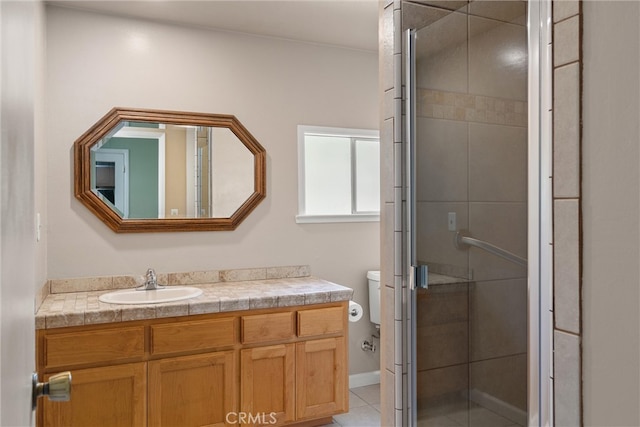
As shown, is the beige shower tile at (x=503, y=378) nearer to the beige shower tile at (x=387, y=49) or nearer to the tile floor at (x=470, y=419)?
the tile floor at (x=470, y=419)

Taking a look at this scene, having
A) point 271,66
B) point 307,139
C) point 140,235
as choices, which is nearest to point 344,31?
point 271,66

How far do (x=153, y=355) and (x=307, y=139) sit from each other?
1.80 meters

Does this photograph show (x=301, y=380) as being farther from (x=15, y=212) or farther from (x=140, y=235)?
(x=15, y=212)

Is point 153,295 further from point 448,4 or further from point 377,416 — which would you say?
point 448,4

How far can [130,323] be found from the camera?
2.40m

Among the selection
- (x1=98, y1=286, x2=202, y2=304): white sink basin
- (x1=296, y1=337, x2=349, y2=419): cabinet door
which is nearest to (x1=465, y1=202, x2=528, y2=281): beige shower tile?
(x1=296, y1=337, x2=349, y2=419): cabinet door

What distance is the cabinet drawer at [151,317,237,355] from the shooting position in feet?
8.04

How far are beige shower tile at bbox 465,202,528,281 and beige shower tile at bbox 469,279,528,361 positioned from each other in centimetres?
3

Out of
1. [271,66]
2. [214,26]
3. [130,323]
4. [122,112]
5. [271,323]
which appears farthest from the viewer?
[271,66]

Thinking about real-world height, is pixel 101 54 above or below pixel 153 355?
above

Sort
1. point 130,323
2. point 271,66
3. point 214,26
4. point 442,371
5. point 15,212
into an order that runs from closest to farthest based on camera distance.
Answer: point 15,212, point 442,371, point 130,323, point 214,26, point 271,66
